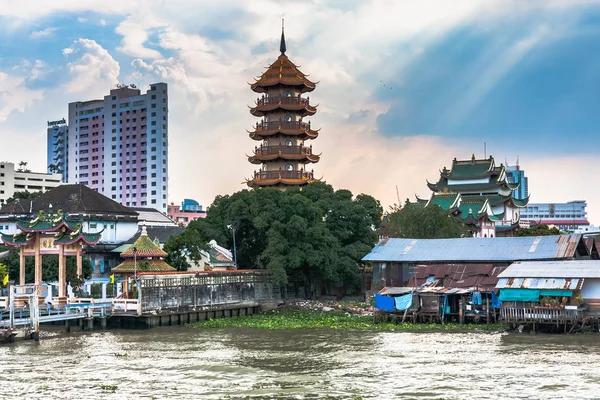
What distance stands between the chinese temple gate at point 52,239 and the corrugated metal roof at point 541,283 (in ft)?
66.4

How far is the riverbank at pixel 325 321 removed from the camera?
1490 inches

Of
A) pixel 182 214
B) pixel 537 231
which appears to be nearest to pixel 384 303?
pixel 537 231

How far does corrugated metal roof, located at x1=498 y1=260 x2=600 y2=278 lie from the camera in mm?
36406

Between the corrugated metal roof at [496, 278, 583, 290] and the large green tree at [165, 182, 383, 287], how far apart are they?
44.6 ft

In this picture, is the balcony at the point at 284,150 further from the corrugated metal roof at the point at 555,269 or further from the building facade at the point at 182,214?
the building facade at the point at 182,214

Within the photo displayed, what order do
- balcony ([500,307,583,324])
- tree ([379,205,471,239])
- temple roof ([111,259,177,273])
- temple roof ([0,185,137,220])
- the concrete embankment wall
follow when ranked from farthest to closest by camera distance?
temple roof ([0,185,137,220]) → tree ([379,205,471,239]) → temple roof ([111,259,177,273]) → the concrete embankment wall → balcony ([500,307,583,324])

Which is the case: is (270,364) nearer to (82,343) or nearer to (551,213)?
(82,343)

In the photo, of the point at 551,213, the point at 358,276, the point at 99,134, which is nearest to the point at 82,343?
the point at 358,276

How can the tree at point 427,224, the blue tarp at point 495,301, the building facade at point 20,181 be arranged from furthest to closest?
the building facade at point 20,181, the tree at point 427,224, the blue tarp at point 495,301

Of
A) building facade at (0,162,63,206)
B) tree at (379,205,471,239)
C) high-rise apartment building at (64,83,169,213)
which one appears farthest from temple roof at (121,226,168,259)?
high-rise apartment building at (64,83,169,213)

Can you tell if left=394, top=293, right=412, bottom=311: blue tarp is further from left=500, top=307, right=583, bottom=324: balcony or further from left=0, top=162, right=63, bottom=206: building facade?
left=0, top=162, right=63, bottom=206: building facade

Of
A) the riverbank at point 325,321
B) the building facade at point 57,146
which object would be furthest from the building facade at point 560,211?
the riverbank at point 325,321

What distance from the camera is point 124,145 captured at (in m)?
124

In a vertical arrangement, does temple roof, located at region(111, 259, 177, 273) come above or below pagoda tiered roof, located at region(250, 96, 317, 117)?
below
